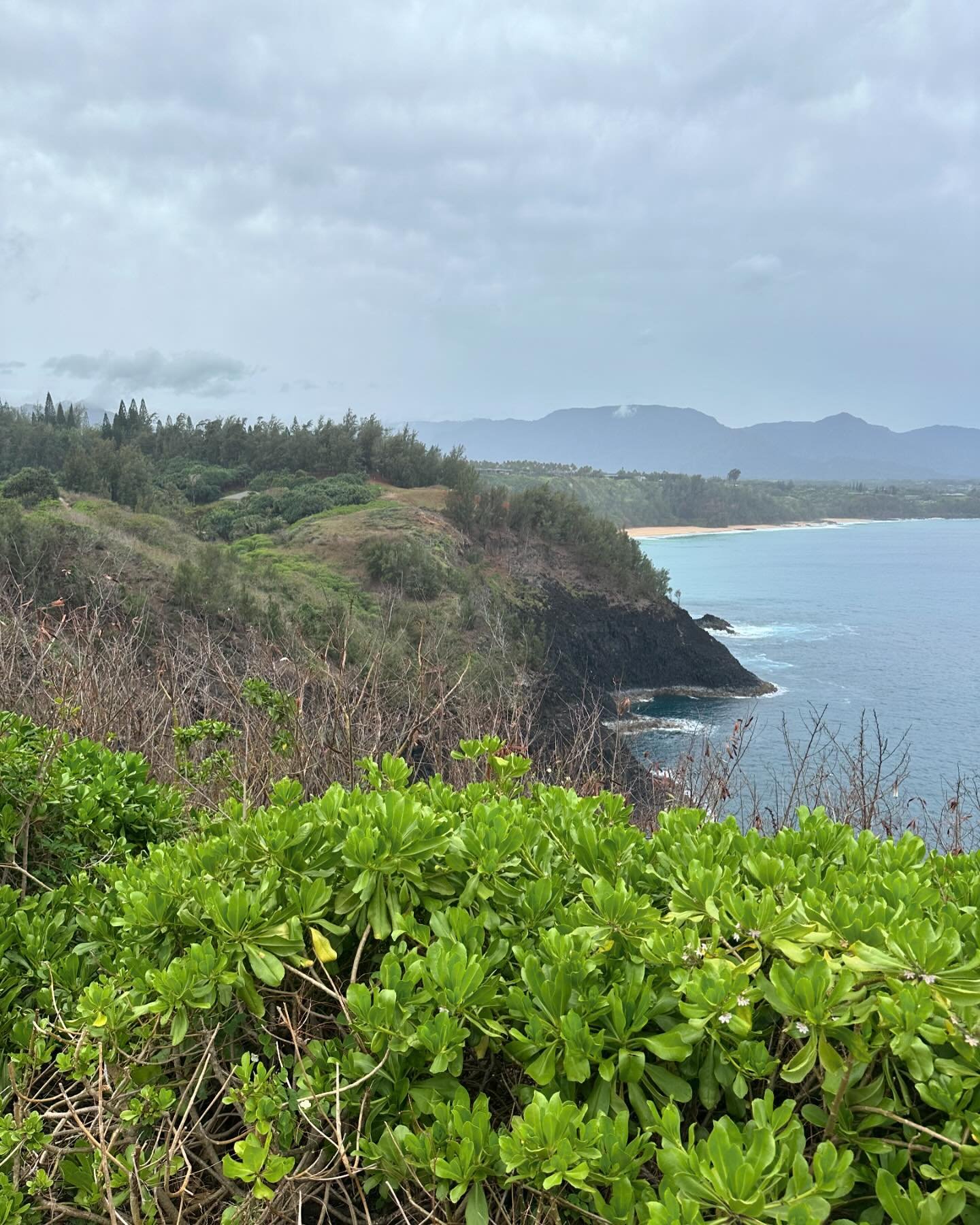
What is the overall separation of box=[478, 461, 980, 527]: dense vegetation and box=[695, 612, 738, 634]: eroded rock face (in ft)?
162

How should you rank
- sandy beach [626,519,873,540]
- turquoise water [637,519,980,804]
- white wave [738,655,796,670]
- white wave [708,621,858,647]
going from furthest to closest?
sandy beach [626,519,873,540] < white wave [708,621,858,647] < white wave [738,655,796,670] < turquoise water [637,519,980,804]

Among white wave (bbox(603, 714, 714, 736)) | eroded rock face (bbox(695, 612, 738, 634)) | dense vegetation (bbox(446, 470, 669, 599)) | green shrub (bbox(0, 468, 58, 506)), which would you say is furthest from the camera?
eroded rock face (bbox(695, 612, 738, 634))

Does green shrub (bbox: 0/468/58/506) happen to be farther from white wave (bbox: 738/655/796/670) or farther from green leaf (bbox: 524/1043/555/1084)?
green leaf (bbox: 524/1043/555/1084)

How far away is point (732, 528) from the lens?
417 ft

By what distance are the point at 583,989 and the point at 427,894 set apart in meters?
0.45

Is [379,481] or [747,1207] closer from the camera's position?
[747,1207]

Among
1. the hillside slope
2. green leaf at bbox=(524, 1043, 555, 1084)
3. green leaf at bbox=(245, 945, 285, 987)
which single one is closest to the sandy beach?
the hillside slope

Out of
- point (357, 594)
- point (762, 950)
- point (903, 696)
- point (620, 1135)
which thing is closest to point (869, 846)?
point (762, 950)

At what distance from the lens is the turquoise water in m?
27.0

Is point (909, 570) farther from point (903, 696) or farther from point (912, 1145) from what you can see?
point (912, 1145)

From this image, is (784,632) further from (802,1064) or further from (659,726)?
(802,1064)

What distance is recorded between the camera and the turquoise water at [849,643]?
2695 centimetres

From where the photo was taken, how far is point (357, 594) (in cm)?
2809

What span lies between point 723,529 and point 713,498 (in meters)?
5.41
